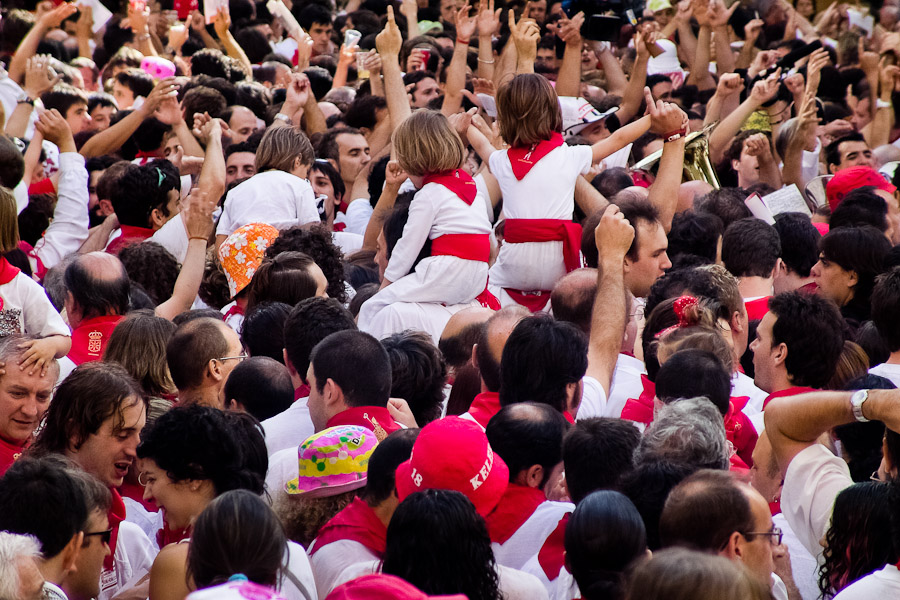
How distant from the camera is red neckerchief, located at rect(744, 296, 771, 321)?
16.0 feet

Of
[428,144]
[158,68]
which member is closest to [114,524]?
[428,144]

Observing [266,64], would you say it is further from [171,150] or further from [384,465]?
[384,465]

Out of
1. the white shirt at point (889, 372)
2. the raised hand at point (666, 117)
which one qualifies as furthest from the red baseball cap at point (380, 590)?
the raised hand at point (666, 117)

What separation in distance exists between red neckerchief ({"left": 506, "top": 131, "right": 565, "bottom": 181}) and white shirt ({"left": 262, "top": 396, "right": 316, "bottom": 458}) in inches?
72.9

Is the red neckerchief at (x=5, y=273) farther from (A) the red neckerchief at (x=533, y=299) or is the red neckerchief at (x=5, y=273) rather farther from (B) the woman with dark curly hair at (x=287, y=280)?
(A) the red neckerchief at (x=533, y=299)

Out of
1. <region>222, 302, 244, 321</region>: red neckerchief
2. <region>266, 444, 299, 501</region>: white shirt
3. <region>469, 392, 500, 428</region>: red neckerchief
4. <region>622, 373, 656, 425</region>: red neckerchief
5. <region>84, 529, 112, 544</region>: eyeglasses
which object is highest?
<region>84, 529, 112, 544</region>: eyeglasses

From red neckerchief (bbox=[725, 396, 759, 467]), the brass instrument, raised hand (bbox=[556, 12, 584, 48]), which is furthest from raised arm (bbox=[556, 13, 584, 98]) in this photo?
red neckerchief (bbox=[725, 396, 759, 467])

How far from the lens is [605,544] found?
2.51 meters

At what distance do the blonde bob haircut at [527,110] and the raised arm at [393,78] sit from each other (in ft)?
5.57

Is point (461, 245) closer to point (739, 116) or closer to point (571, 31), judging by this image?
point (739, 116)

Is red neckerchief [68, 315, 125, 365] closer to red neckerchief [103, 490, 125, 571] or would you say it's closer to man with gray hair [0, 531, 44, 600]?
red neckerchief [103, 490, 125, 571]

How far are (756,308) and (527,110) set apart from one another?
138cm

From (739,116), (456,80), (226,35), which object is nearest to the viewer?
(739,116)

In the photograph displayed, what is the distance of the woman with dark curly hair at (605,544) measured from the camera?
2.51 m
